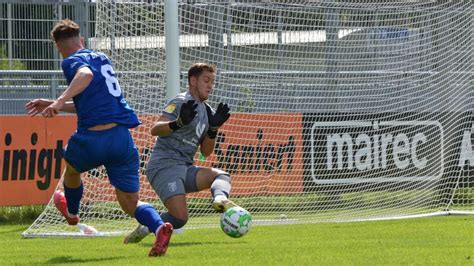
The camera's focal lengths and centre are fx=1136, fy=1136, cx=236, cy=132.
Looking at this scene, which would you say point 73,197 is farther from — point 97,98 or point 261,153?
point 261,153

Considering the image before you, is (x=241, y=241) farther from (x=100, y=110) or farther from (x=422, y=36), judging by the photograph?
(x=422, y=36)

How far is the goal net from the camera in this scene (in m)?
14.2

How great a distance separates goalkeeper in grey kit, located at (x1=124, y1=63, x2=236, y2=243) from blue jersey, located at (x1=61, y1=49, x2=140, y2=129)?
47 centimetres

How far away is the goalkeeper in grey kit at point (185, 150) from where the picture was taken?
9.87 metres

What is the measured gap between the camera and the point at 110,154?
9.16 meters

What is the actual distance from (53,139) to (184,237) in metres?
3.73

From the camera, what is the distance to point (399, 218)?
1407cm

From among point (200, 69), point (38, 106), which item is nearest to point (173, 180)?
point (200, 69)

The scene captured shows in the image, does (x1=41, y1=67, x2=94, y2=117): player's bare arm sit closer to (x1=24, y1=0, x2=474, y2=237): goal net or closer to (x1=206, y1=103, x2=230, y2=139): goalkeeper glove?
(x1=206, y1=103, x2=230, y2=139): goalkeeper glove

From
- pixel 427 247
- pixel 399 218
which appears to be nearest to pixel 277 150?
pixel 399 218

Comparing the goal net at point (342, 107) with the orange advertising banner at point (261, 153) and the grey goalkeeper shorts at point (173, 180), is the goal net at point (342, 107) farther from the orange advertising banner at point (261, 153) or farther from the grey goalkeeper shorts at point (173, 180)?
the grey goalkeeper shorts at point (173, 180)

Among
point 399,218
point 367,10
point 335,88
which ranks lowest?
point 399,218

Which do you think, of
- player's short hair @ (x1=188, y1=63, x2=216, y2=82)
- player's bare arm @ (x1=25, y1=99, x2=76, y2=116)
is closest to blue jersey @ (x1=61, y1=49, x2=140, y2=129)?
player's bare arm @ (x1=25, y1=99, x2=76, y2=116)

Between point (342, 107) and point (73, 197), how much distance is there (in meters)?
6.07
